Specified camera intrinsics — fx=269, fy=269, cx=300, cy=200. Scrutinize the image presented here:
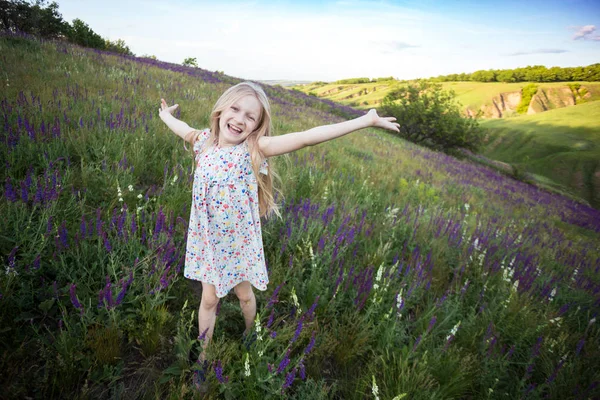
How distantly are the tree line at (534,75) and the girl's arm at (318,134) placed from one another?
329ft

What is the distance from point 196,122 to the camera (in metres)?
5.07

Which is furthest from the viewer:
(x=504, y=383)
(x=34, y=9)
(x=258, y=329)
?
(x=34, y=9)

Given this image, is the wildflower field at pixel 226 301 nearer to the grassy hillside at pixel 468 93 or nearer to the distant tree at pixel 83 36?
the distant tree at pixel 83 36

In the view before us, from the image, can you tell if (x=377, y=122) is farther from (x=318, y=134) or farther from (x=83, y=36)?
(x=83, y=36)

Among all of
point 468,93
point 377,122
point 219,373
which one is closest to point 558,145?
point 468,93

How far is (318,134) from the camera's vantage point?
1563 mm

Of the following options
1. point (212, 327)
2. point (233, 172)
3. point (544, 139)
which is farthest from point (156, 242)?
point (544, 139)

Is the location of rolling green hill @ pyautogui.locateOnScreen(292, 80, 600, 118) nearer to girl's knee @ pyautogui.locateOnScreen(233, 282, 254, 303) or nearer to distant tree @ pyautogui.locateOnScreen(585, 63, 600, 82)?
distant tree @ pyautogui.locateOnScreen(585, 63, 600, 82)

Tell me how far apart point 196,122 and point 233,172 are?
3.97m

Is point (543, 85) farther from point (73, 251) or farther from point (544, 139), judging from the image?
point (73, 251)

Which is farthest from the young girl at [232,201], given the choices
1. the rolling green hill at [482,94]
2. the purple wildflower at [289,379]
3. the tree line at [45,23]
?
the rolling green hill at [482,94]

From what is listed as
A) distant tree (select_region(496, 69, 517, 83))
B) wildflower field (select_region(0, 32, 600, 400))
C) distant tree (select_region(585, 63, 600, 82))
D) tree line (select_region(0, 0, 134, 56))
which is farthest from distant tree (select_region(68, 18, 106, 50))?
distant tree (select_region(585, 63, 600, 82))

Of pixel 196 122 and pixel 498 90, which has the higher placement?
pixel 498 90

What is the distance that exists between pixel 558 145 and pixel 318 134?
5398cm
